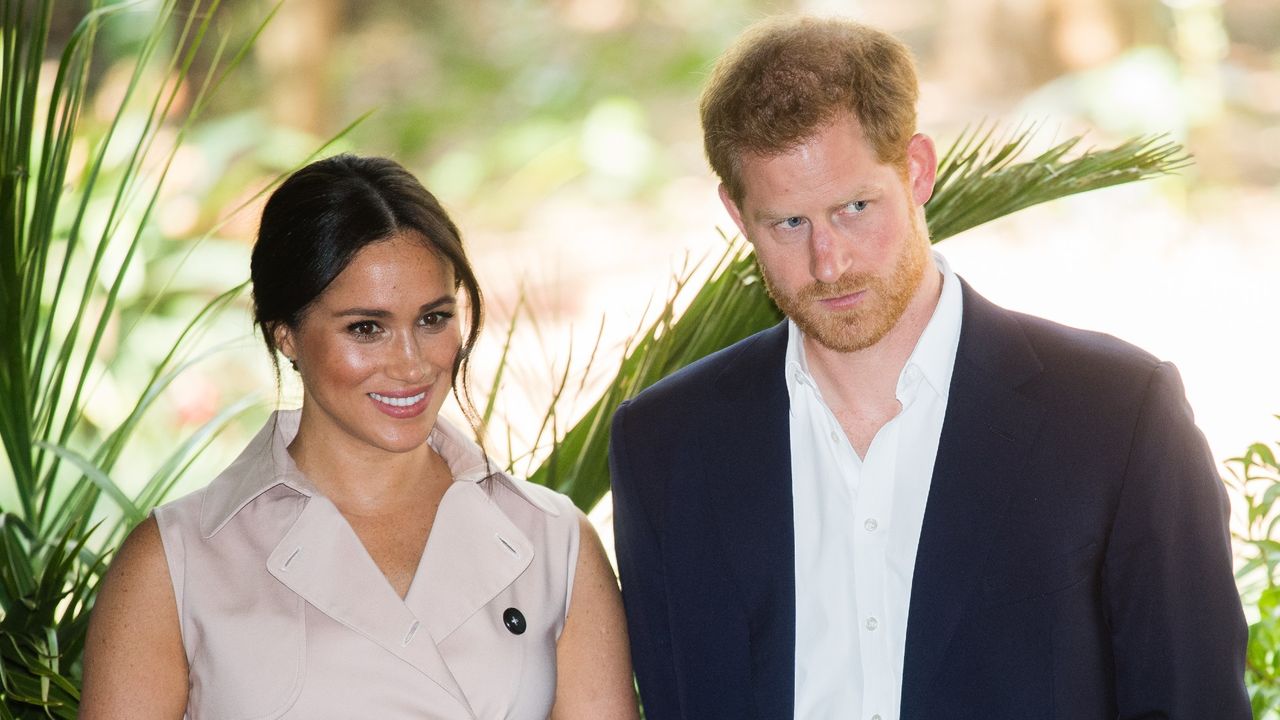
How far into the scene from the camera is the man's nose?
1.72 meters

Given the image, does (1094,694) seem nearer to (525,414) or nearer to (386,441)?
(386,441)

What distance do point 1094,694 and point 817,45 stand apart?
2.83 ft

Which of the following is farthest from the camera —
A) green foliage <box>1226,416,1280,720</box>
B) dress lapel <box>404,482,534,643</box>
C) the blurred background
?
the blurred background

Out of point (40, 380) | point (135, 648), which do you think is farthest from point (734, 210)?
point (40, 380)

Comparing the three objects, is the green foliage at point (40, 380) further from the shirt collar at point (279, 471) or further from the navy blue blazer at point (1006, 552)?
the navy blue blazer at point (1006, 552)

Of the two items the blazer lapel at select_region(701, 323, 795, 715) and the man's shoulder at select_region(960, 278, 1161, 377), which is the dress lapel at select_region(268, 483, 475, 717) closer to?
the blazer lapel at select_region(701, 323, 795, 715)

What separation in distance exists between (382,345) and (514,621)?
40 cm

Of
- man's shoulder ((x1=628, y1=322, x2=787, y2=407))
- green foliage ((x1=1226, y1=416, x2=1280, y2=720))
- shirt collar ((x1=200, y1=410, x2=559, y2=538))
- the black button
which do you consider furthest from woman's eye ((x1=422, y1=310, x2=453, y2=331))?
green foliage ((x1=1226, y1=416, x2=1280, y2=720))

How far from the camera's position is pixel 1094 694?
5.50ft

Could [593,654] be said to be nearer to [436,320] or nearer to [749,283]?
[436,320]

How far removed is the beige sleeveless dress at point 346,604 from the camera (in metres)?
1.78

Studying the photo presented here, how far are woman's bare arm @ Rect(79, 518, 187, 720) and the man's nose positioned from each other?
888 millimetres

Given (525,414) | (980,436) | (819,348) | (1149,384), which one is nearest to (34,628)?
(819,348)

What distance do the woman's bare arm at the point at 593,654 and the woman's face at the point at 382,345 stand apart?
0.30 m
